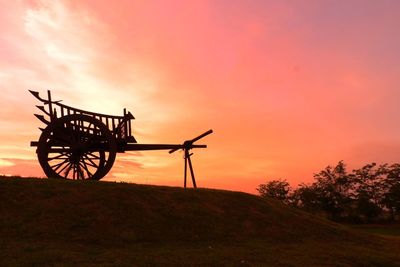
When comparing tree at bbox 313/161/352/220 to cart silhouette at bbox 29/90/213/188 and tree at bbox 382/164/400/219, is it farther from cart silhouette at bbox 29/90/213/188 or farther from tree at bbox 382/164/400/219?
cart silhouette at bbox 29/90/213/188

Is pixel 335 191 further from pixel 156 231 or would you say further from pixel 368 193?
pixel 156 231

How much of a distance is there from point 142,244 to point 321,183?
195 ft

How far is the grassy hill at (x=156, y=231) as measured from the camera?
45.0 feet

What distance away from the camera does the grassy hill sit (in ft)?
45.0

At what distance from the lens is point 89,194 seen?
1922cm

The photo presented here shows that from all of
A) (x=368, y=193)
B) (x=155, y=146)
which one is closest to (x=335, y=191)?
(x=368, y=193)

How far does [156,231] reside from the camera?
17.1m

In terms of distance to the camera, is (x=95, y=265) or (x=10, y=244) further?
(x=10, y=244)

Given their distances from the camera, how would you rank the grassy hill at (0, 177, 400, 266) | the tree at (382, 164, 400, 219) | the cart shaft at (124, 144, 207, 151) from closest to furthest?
the grassy hill at (0, 177, 400, 266) → the cart shaft at (124, 144, 207, 151) → the tree at (382, 164, 400, 219)

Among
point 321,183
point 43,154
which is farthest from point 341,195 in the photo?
point 43,154

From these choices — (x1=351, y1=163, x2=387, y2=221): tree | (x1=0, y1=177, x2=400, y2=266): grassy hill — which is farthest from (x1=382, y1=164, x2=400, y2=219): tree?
(x1=0, y1=177, x2=400, y2=266): grassy hill

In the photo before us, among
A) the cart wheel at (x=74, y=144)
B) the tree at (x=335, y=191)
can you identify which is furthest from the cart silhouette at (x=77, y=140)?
the tree at (x=335, y=191)

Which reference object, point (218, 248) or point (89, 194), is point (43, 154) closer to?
point (89, 194)

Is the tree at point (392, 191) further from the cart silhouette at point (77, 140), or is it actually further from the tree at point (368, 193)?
the cart silhouette at point (77, 140)
